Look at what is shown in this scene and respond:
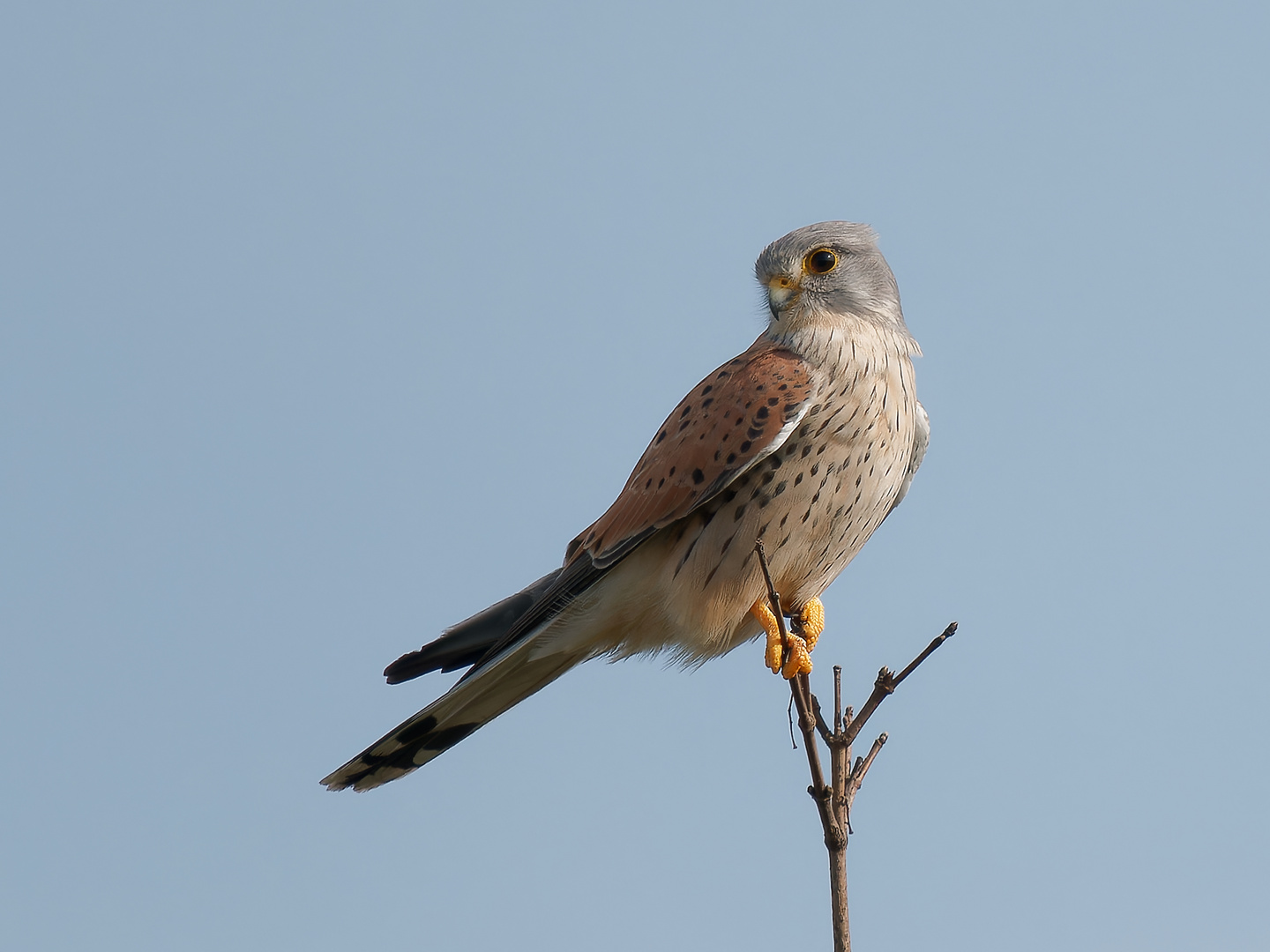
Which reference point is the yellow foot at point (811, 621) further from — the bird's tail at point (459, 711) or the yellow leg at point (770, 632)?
the bird's tail at point (459, 711)

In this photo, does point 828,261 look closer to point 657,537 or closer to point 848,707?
point 657,537

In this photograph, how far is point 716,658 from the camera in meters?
3.91

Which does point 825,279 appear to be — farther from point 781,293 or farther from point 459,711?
point 459,711

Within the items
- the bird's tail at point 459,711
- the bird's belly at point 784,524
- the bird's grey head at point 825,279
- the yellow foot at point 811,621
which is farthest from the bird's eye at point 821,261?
the bird's tail at point 459,711

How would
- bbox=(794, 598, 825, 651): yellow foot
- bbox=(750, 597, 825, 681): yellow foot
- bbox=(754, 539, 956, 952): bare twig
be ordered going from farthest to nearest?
1. bbox=(794, 598, 825, 651): yellow foot
2. bbox=(750, 597, 825, 681): yellow foot
3. bbox=(754, 539, 956, 952): bare twig

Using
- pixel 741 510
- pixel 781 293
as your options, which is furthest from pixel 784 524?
pixel 781 293

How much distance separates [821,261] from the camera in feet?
12.9

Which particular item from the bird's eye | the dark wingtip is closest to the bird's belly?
the bird's eye

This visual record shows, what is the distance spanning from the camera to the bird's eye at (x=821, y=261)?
12.8ft

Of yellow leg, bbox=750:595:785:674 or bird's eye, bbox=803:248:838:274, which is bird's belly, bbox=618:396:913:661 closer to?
yellow leg, bbox=750:595:785:674

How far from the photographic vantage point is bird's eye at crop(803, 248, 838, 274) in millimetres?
3914

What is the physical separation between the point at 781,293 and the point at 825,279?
0.14 meters

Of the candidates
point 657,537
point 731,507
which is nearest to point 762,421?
point 731,507

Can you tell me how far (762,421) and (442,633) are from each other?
121 cm
